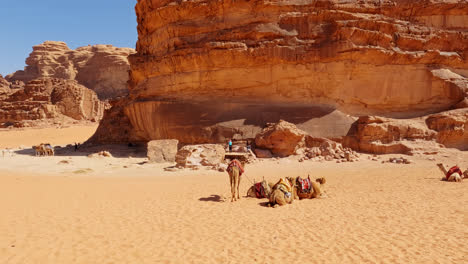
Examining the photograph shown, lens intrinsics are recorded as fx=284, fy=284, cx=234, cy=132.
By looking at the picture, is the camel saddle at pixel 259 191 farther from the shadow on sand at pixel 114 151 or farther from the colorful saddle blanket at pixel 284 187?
the shadow on sand at pixel 114 151

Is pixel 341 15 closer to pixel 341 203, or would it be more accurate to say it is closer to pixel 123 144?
pixel 341 203

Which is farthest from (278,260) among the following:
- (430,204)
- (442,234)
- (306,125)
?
(306,125)

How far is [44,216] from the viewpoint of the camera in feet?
21.6

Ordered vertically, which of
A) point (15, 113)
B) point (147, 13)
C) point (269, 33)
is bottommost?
point (15, 113)

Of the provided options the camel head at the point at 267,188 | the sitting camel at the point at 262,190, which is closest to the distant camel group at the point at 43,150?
the sitting camel at the point at 262,190

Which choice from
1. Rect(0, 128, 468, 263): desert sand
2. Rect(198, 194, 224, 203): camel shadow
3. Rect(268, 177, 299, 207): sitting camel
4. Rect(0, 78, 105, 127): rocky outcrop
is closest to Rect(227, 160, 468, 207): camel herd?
Rect(268, 177, 299, 207): sitting camel

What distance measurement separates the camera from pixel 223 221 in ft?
20.5

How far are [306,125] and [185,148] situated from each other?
692cm

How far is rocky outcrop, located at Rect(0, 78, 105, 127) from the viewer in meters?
39.5

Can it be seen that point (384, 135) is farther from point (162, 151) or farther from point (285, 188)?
point (162, 151)

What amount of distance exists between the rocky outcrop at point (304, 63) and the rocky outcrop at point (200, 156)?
6.42ft

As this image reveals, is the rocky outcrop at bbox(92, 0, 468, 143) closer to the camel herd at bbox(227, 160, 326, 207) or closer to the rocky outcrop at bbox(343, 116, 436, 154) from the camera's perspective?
the rocky outcrop at bbox(343, 116, 436, 154)

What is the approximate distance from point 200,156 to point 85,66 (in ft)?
204

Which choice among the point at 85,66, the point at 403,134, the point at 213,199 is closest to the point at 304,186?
the point at 213,199
